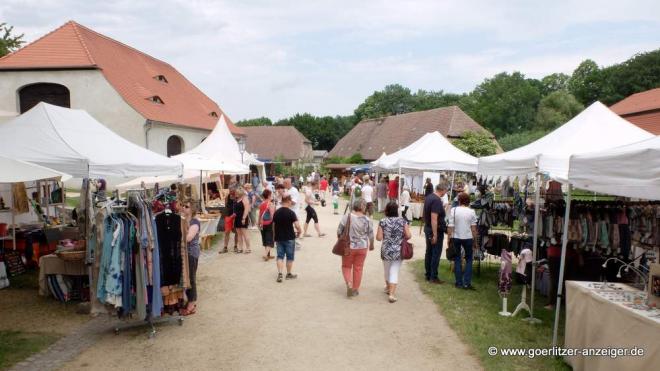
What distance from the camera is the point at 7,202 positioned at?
10.5 m

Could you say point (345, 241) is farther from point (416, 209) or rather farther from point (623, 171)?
point (416, 209)

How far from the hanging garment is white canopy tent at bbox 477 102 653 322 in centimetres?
490

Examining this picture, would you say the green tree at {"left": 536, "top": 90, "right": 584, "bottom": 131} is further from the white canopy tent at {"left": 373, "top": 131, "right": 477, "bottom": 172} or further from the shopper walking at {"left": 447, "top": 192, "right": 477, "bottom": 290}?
the shopper walking at {"left": 447, "top": 192, "right": 477, "bottom": 290}

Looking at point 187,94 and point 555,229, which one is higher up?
point 187,94

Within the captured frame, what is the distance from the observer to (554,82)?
69.6 meters

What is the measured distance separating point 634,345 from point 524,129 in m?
64.9

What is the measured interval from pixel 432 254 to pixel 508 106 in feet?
200

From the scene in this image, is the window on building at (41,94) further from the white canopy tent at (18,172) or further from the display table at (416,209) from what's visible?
the white canopy tent at (18,172)

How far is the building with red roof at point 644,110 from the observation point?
33.8m

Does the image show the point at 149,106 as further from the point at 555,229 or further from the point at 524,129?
the point at 524,129

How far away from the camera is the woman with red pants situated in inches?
276

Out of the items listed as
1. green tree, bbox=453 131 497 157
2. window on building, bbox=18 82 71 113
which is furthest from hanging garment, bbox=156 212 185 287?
green tree, bbox=453 131 497 157

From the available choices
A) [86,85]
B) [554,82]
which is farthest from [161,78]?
[554,82]

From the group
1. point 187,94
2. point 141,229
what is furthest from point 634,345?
point 187,94
